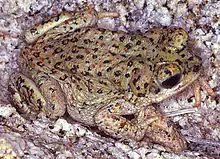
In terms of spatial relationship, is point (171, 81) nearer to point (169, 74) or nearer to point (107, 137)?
point (169, 74)

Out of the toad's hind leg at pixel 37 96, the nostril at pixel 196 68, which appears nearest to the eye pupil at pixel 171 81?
the nostril at pixel 196 68

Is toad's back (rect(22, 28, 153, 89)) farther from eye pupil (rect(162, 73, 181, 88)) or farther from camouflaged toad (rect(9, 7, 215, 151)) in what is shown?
eye pupil (rect(162, 73, 181, 88))

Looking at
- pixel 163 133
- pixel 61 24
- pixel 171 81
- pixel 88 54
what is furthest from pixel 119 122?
pixel 61 24

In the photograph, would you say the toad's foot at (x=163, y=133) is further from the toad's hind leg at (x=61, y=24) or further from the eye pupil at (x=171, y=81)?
the toad's hind leg at (x=61, y=24)

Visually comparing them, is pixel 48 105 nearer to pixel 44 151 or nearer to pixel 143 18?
pixel 44 151

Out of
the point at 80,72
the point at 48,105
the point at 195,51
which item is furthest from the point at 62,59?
the point at 195,51

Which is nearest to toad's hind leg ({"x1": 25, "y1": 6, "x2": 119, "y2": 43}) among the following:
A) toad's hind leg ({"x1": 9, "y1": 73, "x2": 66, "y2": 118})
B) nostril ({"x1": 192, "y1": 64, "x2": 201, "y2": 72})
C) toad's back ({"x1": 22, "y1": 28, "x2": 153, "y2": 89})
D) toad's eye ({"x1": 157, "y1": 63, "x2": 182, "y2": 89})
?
toad's back ({"x1": 22, "y1": 28, "x2": 153, "y2": 89})
